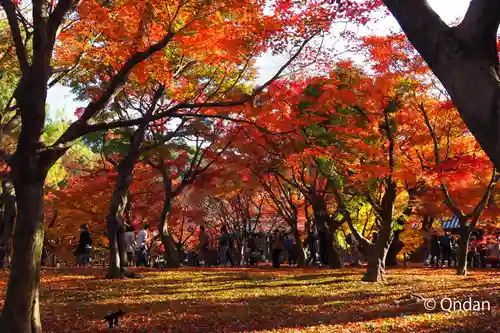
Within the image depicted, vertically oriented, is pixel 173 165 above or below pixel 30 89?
above

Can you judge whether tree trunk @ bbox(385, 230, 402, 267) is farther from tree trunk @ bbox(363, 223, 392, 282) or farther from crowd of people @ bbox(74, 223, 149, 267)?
crowd of people @ bbox(74, 223, 149, 267)

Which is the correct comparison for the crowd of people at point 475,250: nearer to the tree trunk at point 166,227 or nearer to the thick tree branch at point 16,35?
the tree trunk at point 166,227

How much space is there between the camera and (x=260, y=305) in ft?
31.0

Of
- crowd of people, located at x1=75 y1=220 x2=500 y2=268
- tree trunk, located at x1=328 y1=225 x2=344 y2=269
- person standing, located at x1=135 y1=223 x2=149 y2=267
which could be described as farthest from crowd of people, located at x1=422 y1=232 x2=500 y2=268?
person standing, located at x1=135 y1=223 x2=149 y2=267

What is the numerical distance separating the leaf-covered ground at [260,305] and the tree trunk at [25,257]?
45.3 inches

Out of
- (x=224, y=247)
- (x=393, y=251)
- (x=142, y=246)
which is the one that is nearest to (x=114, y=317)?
(x=142, y=246)

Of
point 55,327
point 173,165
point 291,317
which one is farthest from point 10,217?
point 291,317

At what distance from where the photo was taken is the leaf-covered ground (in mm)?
7270

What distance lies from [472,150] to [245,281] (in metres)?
10.3

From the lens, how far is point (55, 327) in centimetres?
741

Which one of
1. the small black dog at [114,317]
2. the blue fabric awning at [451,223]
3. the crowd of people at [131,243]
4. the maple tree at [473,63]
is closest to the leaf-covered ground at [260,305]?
the small black dog at [114,317]

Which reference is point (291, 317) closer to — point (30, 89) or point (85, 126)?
point (85, 126)

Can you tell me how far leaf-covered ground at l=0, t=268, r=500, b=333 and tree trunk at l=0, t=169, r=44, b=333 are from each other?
3.78 feet

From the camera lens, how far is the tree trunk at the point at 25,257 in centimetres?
614
